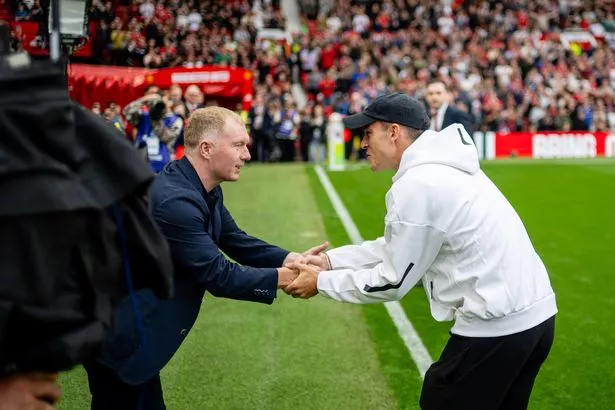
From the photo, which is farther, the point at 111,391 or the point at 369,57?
the point at 369,57

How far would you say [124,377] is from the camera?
3291mm

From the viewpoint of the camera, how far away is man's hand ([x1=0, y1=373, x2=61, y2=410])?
1989 mm

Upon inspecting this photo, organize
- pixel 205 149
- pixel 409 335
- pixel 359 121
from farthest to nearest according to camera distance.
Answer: pixel 409 335, pixel 205 149, pixel 359 121

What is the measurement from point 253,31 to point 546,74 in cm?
1221

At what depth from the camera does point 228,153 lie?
13.4 ft

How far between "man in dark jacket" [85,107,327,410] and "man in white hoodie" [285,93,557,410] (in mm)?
687

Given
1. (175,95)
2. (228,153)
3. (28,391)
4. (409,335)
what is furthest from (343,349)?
(175,95)

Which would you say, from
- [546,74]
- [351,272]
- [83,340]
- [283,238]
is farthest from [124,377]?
[546,74]

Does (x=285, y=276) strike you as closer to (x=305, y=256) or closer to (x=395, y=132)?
(x=305, y=256)

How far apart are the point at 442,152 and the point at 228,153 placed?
1.13 meters

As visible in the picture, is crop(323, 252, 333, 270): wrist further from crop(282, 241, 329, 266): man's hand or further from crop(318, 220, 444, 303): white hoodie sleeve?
crop(318, 220, 444, 303): white hoodie sleeve

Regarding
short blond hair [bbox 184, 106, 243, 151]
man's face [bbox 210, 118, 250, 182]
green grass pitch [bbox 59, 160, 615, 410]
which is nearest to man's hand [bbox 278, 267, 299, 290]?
man's face [bbox 210, 118, 250, 182]

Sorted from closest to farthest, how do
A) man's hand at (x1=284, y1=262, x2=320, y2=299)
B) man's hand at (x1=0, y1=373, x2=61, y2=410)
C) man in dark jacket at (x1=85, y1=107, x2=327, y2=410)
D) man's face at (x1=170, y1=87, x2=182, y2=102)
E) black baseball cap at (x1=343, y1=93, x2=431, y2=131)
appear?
man's hand at (x1=0, y1=373, x2=61, y2=410) → man in dark jacket at (x1=85, y1=107, x2=327, y2=410) → black baseball cap at (x1=343, y1=93, x2=431, y2=131) → man's hand at (x1=284, y1=262, x2=320, y2=299) → man's face at (x1=170, y1=87, x2=182, y2=102)

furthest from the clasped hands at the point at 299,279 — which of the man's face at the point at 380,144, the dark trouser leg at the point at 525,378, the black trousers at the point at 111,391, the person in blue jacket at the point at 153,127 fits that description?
the person in blue jacket at the point at 153,127
